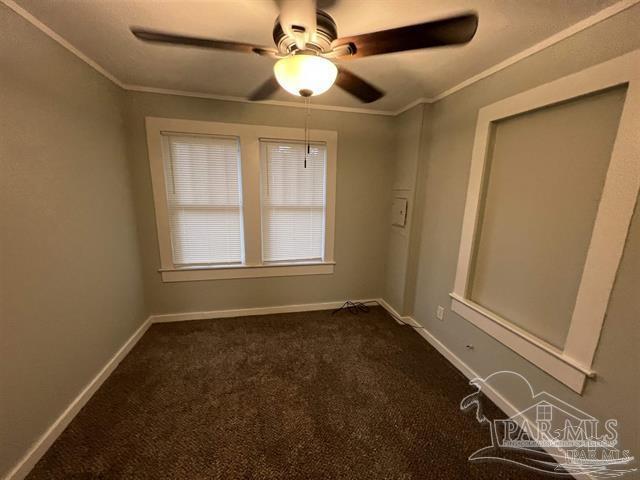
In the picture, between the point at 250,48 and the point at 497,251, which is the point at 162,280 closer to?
the point at 250,48

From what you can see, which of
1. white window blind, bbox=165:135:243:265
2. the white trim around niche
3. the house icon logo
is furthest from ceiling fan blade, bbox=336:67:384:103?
the house icon logo

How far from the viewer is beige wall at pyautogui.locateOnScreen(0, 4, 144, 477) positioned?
1.19 metres

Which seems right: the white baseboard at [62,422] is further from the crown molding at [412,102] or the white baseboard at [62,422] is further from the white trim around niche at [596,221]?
the white trim around niche at [596,221]

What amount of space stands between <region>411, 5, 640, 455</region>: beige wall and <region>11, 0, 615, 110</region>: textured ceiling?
13cm

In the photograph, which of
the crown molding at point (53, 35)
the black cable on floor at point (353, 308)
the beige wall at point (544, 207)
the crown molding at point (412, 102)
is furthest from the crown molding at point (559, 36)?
the crown molding at point (53, 35)

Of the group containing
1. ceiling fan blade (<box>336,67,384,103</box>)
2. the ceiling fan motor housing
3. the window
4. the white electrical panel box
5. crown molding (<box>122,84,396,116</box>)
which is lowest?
the window

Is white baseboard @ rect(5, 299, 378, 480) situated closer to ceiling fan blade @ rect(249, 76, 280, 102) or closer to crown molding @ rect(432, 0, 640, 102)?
ceiling fan blade @ rect(249, 76, 280, 102)

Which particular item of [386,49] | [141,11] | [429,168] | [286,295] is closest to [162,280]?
[286,295]

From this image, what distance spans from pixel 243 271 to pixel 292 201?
3.12 feet

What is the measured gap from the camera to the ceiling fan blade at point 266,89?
147cm

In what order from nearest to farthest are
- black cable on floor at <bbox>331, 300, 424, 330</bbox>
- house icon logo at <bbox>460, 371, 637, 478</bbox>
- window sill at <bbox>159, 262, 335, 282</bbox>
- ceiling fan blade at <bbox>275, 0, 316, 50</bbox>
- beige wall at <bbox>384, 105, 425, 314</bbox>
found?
ceiling fan blade at <bbox>275, 0, 316, 50</bbox>
house icon logo at <bbox>460, 371, 637, 478</bbox>
beige wall at <bbox>384, 105, 425, 314</bbox>
window sill at <bbox>159, 262, 335, 282</bbox>
black cable on floor at <bbox>331, 300, 424, 330</bbox>

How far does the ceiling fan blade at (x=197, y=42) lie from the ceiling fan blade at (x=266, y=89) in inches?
11.4

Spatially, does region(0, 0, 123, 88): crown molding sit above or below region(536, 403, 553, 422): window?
above

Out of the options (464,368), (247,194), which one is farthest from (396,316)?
(247,194)
